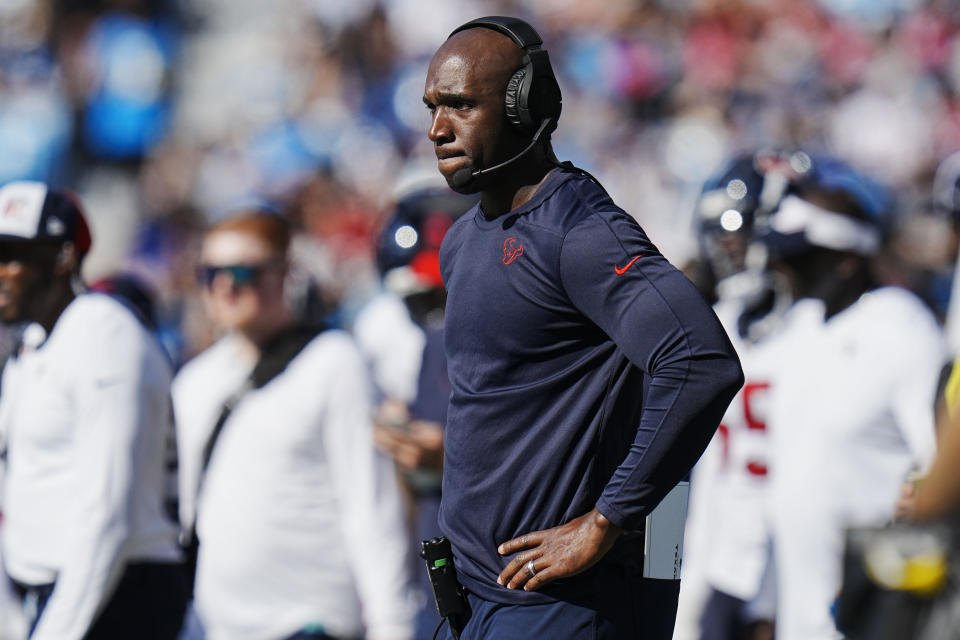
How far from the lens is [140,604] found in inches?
191

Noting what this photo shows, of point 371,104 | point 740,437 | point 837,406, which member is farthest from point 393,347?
point 371,104

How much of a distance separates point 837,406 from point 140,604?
265 cm

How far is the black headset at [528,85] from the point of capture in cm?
333

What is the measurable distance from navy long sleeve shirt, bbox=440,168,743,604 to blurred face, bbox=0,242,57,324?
2094 mm

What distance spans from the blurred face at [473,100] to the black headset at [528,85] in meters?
0.02

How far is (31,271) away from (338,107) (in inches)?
418

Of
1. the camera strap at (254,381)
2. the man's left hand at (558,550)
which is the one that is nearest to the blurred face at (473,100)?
the man's left hand at (558,550)

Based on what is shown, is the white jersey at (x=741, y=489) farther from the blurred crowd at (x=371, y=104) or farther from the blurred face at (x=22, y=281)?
the blurred crowd at (x=371, y=104)

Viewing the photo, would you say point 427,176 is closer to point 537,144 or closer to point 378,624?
point 378,624

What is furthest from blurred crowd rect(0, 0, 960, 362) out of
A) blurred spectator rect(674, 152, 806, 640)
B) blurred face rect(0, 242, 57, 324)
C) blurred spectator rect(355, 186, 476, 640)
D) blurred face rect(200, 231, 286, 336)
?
blurred face rect(0, 242, 57, 324)

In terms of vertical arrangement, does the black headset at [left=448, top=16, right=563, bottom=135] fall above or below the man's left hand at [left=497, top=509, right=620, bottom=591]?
above

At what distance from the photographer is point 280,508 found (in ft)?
17.6

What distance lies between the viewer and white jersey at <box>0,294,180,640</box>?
4.66 m

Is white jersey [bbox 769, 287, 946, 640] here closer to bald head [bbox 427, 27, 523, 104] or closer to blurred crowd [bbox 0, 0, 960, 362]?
bald head [bbox 427, 27, 523, 104]
